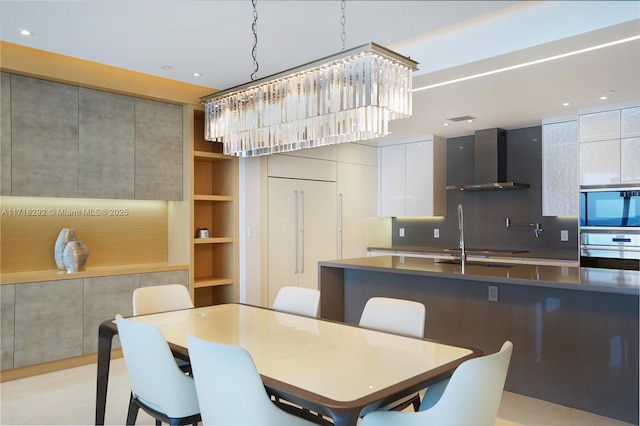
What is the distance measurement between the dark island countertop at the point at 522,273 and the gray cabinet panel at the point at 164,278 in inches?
55.9

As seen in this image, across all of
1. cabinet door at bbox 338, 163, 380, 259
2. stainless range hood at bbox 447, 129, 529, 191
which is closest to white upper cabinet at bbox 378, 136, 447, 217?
cabinet door at bbox 338, 163, 380, 259

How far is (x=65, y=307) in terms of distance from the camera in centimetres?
391

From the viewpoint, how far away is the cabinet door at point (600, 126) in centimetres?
458

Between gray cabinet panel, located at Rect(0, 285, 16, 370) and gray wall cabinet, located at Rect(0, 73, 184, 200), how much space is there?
2.56 feet

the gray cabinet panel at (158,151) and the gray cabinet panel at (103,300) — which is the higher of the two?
the gray cabinet panel at (158,151)

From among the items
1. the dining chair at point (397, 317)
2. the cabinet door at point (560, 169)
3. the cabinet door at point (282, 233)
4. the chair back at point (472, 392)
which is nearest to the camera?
the chair back at point (472, 392)

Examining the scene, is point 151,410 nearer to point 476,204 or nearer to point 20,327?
point 20,327

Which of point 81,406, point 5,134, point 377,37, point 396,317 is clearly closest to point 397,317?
point 396,317

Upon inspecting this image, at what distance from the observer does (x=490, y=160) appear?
18.9 feet

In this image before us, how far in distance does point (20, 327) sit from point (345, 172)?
409 centimetres

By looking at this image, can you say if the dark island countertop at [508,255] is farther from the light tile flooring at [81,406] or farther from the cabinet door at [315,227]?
the light tile flooring at [81,406]

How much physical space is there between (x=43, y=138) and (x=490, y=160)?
4.78m

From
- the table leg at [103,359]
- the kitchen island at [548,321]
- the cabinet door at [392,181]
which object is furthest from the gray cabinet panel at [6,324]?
the cabinet door at [392,181]

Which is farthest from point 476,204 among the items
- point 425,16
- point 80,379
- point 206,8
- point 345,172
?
point 80,379
